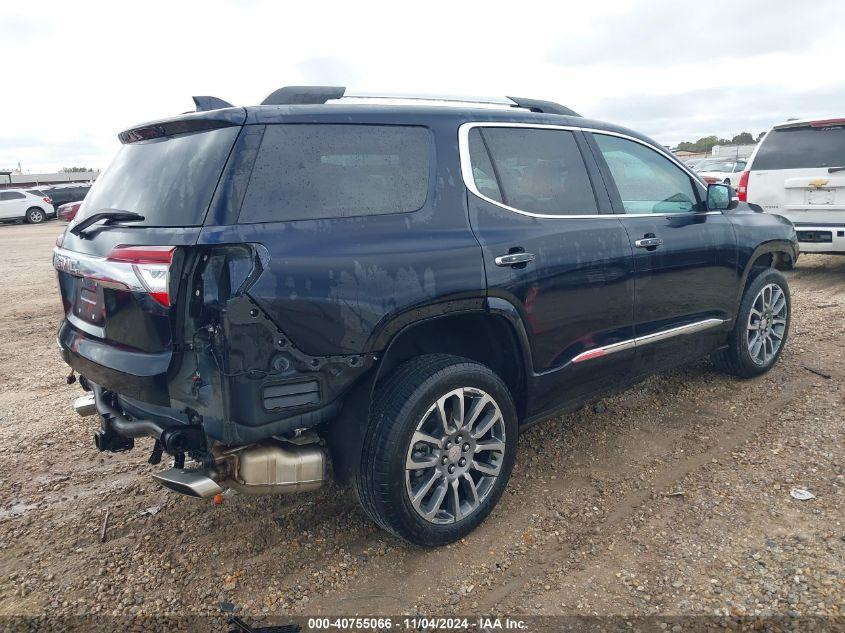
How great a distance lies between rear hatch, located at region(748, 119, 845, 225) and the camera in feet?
24.7

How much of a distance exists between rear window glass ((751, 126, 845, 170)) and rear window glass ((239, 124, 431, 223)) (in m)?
6.67

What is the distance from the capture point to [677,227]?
3971mm

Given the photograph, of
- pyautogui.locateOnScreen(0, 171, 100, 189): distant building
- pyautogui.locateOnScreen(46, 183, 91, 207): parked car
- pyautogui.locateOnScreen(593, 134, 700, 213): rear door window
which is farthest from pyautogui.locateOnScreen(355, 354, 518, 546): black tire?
pyautogui.locateOnScreen(0, 171, 100, 189): distant building

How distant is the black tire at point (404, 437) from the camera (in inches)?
105

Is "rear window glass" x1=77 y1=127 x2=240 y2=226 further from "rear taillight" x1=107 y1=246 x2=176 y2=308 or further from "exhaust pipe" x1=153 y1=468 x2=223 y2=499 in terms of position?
"exhaust pipe" x1=153 y1=468 x2=223 y2=499

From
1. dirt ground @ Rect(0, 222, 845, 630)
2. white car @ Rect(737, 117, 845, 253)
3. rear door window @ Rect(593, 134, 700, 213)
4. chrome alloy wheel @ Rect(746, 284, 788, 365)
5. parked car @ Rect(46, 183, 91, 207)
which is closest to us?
dirt ground @ Rect(0, 222, 845, 630)

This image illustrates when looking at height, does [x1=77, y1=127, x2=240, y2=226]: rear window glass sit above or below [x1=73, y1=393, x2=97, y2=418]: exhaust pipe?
above

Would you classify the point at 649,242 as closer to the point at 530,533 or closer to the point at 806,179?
the point at 530,533

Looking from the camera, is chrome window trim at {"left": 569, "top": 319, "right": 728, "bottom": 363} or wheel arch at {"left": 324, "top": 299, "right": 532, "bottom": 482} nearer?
wheel arch at {"left": 324, "top": 299, "right": 532, "bottom": 482}

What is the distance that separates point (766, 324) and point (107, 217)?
4.40 meters

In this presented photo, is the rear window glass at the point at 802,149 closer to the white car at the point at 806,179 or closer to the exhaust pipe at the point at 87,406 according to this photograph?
the white car at the point at 806,179

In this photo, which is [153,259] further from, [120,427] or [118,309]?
[120,427]

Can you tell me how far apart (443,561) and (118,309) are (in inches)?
68.2

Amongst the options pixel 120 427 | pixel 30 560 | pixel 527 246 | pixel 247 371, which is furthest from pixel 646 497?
pixel 30 560
